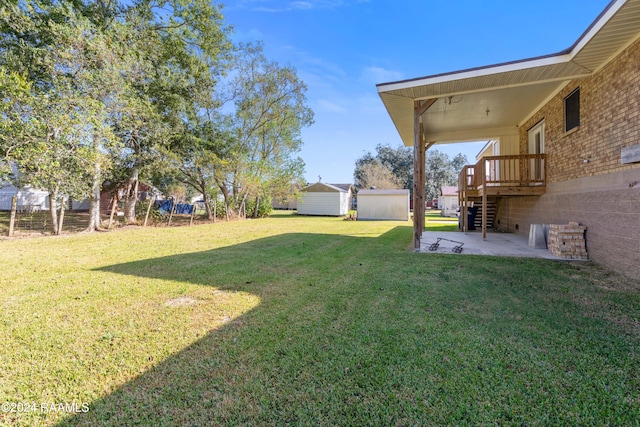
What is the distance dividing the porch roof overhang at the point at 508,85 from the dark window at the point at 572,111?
43 cm

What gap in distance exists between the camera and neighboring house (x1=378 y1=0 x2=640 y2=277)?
14.7 feet

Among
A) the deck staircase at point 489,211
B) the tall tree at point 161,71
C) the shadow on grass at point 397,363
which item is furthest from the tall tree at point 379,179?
the shadow on grass at point 397,363

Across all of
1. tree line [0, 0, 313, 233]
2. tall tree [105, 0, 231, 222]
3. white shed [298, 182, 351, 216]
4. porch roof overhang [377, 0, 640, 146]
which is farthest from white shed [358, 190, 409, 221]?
tall tree [105, 0, 231, 222]

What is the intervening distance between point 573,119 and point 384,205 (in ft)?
48.5

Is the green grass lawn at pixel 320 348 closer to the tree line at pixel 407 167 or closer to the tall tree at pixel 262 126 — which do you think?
the tall tree at pixel 262 126

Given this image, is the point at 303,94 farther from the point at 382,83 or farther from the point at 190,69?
the point at 382,83

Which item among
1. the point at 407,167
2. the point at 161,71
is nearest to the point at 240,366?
the point at 161,71

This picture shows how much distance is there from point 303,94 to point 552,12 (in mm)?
13979

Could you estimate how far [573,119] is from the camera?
662 cm

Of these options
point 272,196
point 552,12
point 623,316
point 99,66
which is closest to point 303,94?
point 272,196

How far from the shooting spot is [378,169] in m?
36.4

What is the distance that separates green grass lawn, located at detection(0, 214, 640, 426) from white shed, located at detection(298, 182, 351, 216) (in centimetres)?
2154

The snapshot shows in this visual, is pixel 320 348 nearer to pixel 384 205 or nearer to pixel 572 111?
pixel 572 111

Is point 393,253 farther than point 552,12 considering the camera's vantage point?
No
